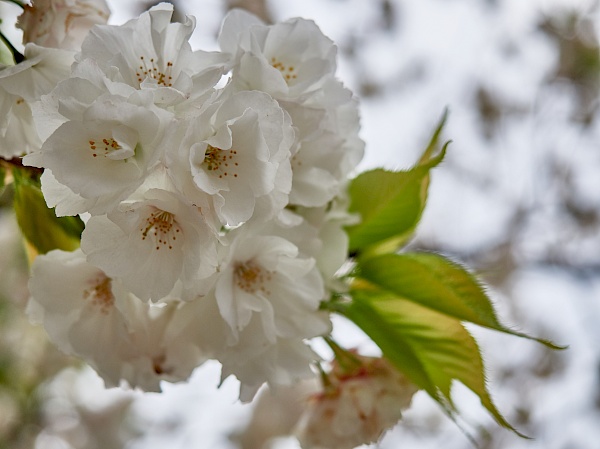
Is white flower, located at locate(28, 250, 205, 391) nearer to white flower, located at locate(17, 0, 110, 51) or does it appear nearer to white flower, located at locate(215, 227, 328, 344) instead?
white flower, located at locate(215, 227, 328, 344)

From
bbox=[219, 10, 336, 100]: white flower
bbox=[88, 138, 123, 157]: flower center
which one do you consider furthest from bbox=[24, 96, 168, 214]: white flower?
bbox=[219, 10, 336, 100]: white flower

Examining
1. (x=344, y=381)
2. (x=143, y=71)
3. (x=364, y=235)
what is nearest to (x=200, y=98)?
(x=143, y=71)

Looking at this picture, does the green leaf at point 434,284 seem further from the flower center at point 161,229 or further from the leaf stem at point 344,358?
the flower center at point 161,229

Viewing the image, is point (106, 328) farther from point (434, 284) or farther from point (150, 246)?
point (434, 284)

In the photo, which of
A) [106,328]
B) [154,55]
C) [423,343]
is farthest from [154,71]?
[423,343]

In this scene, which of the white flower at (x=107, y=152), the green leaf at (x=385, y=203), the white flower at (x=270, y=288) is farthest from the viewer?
the green leaf at (x=385, y=203)

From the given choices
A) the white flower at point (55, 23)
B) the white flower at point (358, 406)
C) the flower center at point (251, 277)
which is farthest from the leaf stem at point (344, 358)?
the white flower at point (55, 23)
